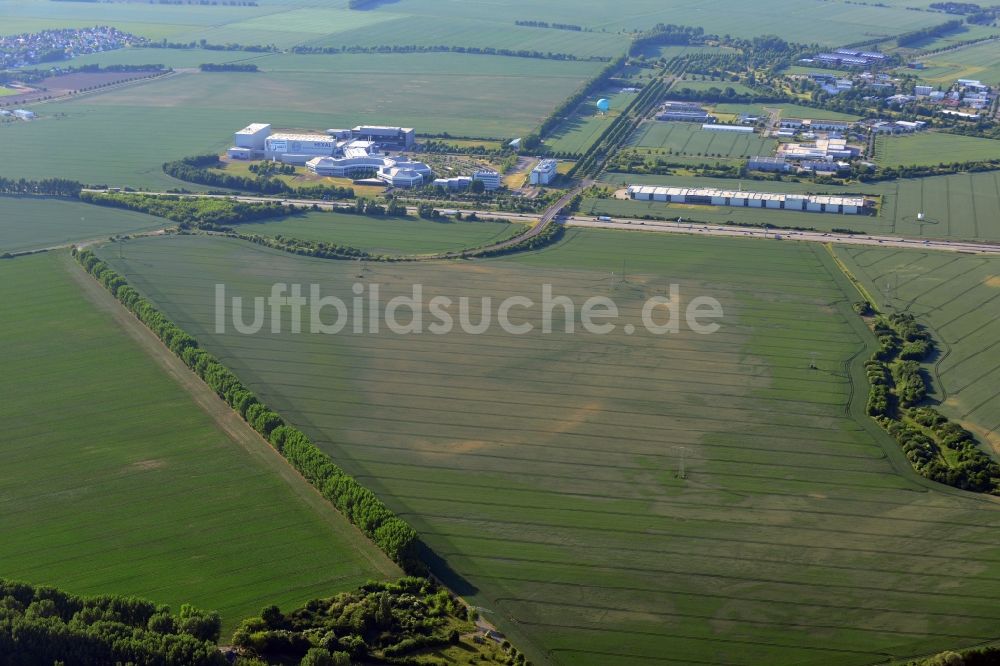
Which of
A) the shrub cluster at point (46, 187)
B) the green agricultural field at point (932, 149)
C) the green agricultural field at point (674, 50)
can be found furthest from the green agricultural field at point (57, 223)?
the green agricultural field at point (674, 50)

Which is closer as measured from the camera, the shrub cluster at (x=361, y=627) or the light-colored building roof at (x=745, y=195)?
the shrub cluster at (x=361, y=627)

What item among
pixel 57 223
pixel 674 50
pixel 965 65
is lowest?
pixel 57 223

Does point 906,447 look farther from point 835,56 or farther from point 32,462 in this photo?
point 835,56

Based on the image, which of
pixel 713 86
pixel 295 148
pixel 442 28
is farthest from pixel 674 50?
pixel 295 148

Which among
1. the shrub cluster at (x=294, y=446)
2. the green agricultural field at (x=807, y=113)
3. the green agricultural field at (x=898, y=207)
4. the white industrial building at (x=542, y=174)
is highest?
the green agricultural field at (x=807, y=113)

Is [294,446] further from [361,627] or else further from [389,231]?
[389,231]

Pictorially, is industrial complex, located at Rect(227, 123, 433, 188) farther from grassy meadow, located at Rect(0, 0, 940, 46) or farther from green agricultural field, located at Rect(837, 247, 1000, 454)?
grassy meadow, located at Rect(0, 0, 940, 46)

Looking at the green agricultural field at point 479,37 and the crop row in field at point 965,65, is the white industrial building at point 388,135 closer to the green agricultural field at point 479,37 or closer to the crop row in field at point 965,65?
the green agricultural field at point 479,37
